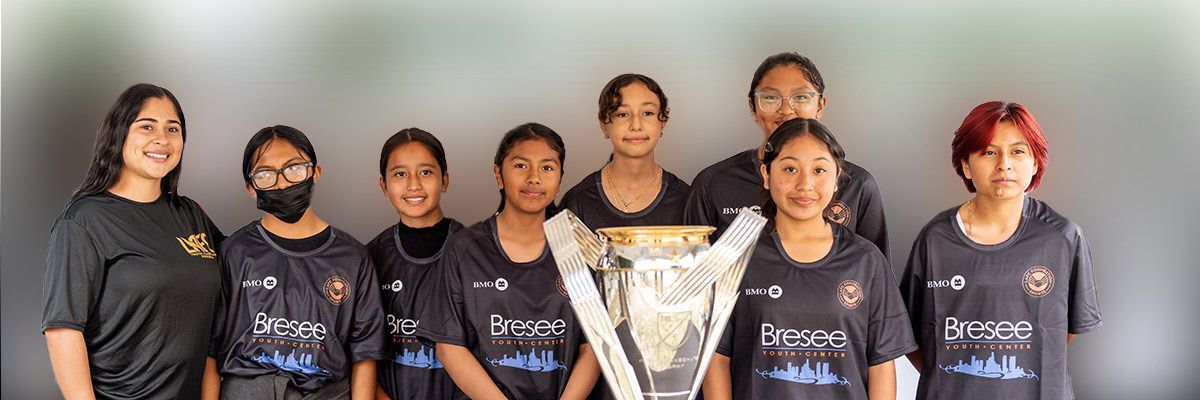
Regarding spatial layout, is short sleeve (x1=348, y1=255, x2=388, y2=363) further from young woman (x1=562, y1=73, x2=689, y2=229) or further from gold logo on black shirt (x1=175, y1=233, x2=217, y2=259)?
young woman (x1=562, y1=73, x2=689, y2=229)

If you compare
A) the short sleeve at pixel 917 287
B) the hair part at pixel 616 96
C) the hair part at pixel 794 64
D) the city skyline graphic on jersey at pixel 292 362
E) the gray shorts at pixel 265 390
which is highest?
the hair part at pixel 794 64

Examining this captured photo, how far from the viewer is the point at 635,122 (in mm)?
3492

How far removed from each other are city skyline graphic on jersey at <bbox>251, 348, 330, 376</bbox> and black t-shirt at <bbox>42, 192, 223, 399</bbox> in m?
0.20

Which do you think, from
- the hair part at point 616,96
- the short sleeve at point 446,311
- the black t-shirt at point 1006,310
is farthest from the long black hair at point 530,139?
the black t-shirt at point 1006,310

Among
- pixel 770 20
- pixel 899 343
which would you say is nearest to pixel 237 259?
pixel 899 343

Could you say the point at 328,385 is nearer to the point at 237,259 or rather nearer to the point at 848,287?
the point at 237,259

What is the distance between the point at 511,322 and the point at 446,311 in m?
0.21

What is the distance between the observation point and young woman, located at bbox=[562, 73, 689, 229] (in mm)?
3510

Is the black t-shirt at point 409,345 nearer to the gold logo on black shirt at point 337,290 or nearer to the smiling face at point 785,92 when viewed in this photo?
the gold logo on black shirt at point 337,290

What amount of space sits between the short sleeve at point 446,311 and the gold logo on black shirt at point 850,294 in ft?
3.87

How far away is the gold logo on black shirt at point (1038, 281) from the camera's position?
3.11m

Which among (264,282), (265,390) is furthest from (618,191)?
(265,390)

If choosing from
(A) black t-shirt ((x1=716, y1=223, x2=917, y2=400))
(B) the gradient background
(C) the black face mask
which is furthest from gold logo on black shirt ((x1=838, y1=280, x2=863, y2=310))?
(B) the gradient background

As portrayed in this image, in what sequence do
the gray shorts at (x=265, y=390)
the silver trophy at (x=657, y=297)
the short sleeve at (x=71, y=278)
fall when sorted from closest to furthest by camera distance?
the silver trophy at (x=657, y=297) → the short sleeve at (x=71, y=278) → the gray shorts at (x=265, y=390)
